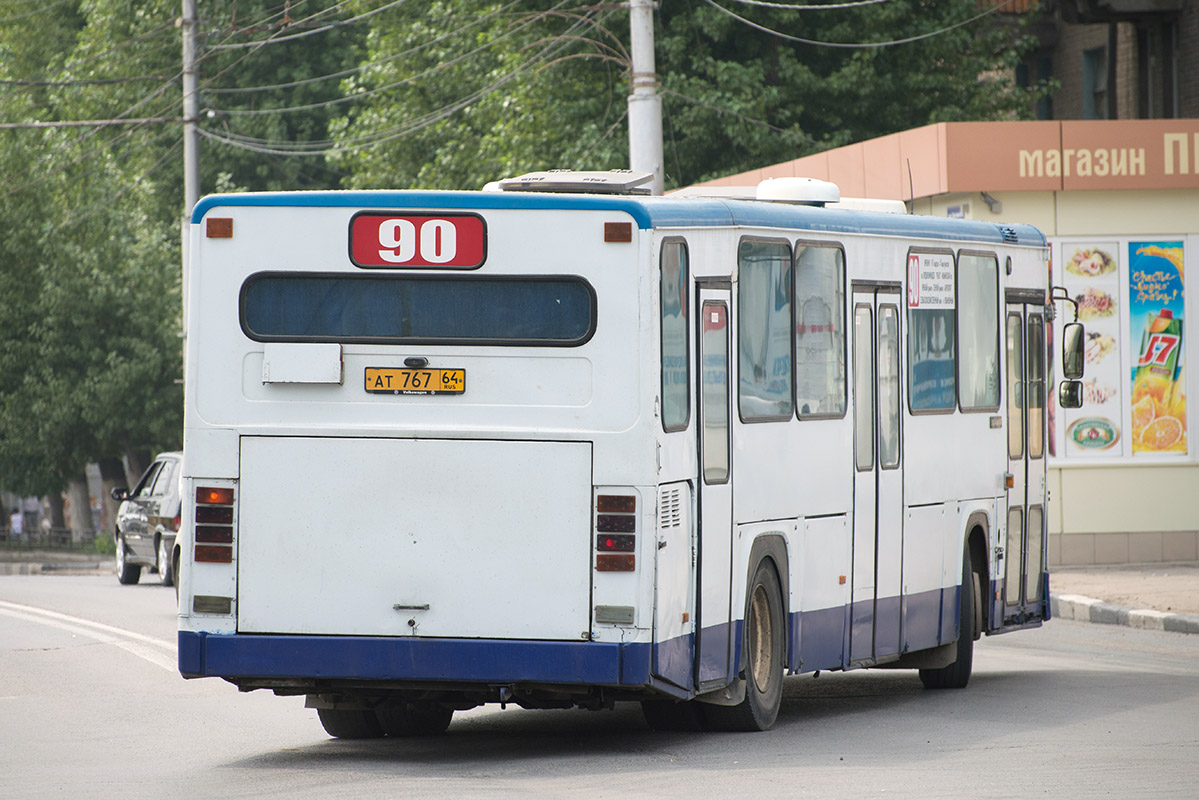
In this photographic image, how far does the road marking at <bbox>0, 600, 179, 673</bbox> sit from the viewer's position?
53.3 ft

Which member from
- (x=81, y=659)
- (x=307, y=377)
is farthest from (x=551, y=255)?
(x=81, y=659)

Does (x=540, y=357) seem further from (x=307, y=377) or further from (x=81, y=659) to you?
(x=81, y=659)

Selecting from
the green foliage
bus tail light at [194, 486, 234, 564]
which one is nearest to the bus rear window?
bus tail light at [194, 486, 234, 564]

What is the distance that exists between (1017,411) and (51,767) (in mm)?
7087

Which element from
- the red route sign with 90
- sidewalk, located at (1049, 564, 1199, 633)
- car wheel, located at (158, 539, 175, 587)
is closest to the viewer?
the red route sign with 90

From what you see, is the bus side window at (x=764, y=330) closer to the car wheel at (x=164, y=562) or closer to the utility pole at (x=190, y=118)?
the car wheel at (x=164, y=562)

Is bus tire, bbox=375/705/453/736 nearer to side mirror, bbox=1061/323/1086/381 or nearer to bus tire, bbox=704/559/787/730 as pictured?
bus tire, bbox=704/559/787/730

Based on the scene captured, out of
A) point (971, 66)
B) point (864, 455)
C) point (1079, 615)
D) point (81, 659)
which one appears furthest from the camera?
point (971, 66)

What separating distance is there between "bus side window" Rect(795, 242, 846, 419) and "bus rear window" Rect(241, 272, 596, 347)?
6.34 feet

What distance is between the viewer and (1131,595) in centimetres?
1895

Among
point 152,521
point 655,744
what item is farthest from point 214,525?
point 152,521

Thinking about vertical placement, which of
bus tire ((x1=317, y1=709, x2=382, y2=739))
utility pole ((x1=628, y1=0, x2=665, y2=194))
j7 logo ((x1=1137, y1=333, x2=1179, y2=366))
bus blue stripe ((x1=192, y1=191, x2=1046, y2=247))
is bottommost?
bus tire ((x1=317, y1=709, x2=382, y2=739))

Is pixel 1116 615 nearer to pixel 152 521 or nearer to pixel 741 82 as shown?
pixel 152 521

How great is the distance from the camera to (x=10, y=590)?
26.4m
